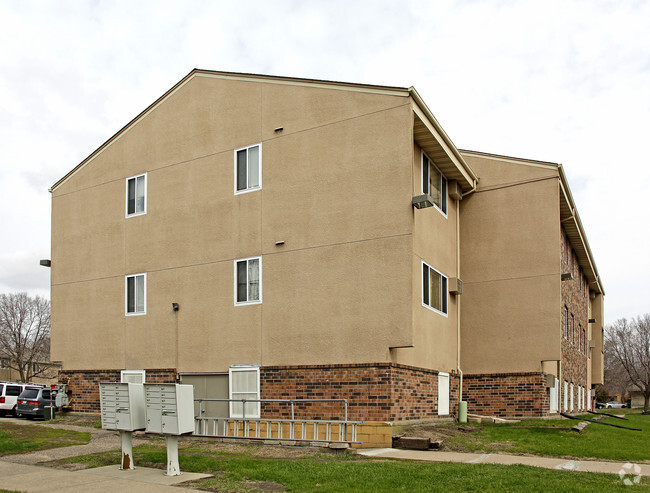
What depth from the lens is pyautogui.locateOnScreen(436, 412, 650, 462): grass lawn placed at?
501 inches

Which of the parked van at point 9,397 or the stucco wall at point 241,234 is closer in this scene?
the stucco wall at point 241,234

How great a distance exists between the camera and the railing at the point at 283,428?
1417 cm

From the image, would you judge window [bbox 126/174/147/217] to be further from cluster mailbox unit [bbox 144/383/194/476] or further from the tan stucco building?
cluster mailbox unit [bbox 144/383/194/476]

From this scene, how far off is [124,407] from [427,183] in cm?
1041

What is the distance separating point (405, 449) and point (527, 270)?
880 centimetres

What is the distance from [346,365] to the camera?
52.0 ft

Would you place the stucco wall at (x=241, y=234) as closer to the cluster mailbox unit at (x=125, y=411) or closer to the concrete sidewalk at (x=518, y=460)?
the concrete sidewalk at (x=518, y=460)

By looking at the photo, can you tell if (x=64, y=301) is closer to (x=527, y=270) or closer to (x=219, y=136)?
(x=219, y=136)

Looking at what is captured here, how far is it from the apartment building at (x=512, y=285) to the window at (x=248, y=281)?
713 centimetres

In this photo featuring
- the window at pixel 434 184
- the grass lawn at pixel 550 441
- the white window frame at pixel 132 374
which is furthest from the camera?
the white window frame at pixel 132 374

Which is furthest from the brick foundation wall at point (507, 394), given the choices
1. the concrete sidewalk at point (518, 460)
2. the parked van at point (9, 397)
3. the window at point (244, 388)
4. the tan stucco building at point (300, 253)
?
the parked van at point (9, 397)

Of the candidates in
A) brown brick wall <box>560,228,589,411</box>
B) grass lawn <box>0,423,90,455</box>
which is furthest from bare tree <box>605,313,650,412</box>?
grass lawn <box>0,423,90,455</box>

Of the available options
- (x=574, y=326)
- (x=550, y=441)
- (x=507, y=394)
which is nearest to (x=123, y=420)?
(x=550, y=441)

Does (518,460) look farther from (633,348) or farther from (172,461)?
(633,348)
